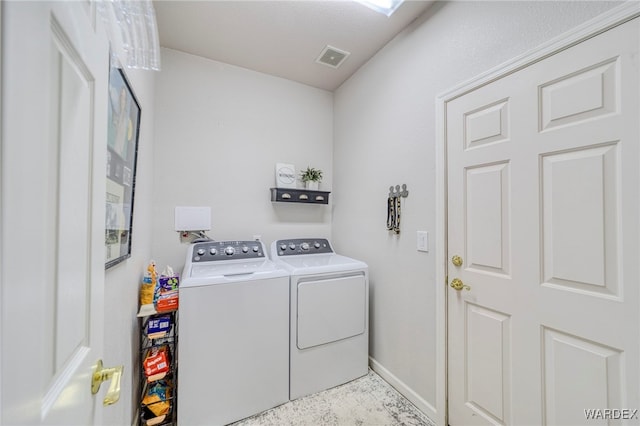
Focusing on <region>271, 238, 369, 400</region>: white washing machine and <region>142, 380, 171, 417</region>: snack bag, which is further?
<region>271, 238, 369, 400</region>: white washing machine

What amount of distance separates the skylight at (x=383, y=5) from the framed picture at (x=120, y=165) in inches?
59.5

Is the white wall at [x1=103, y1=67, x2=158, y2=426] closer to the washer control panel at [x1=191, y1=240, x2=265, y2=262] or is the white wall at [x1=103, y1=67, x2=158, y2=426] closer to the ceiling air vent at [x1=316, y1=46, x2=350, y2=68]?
the washer control panel at [x1=191, y1=240, x2=265, y2=262]

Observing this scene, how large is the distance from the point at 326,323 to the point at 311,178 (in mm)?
1381

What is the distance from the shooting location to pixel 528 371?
1.24 m

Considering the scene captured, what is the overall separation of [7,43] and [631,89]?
5.58ft

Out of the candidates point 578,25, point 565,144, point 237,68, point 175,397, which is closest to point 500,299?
point 565,144

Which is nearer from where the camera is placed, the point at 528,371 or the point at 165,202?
the point at 528,371

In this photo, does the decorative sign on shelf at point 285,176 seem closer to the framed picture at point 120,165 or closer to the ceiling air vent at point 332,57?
the ceiling air vent at point 332,57

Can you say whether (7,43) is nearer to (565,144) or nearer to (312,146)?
(565,144)

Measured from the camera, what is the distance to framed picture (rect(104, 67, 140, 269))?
1.05 m

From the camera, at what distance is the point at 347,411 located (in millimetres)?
1740

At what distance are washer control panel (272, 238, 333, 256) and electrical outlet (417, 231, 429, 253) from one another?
3.38ft

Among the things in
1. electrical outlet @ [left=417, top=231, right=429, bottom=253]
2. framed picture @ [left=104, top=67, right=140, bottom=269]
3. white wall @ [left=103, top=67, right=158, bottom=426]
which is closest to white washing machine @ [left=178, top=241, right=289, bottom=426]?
white wall @ [left=103, top=67, right=158, bottom=426]

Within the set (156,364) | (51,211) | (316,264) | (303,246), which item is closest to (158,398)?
(156,364)
